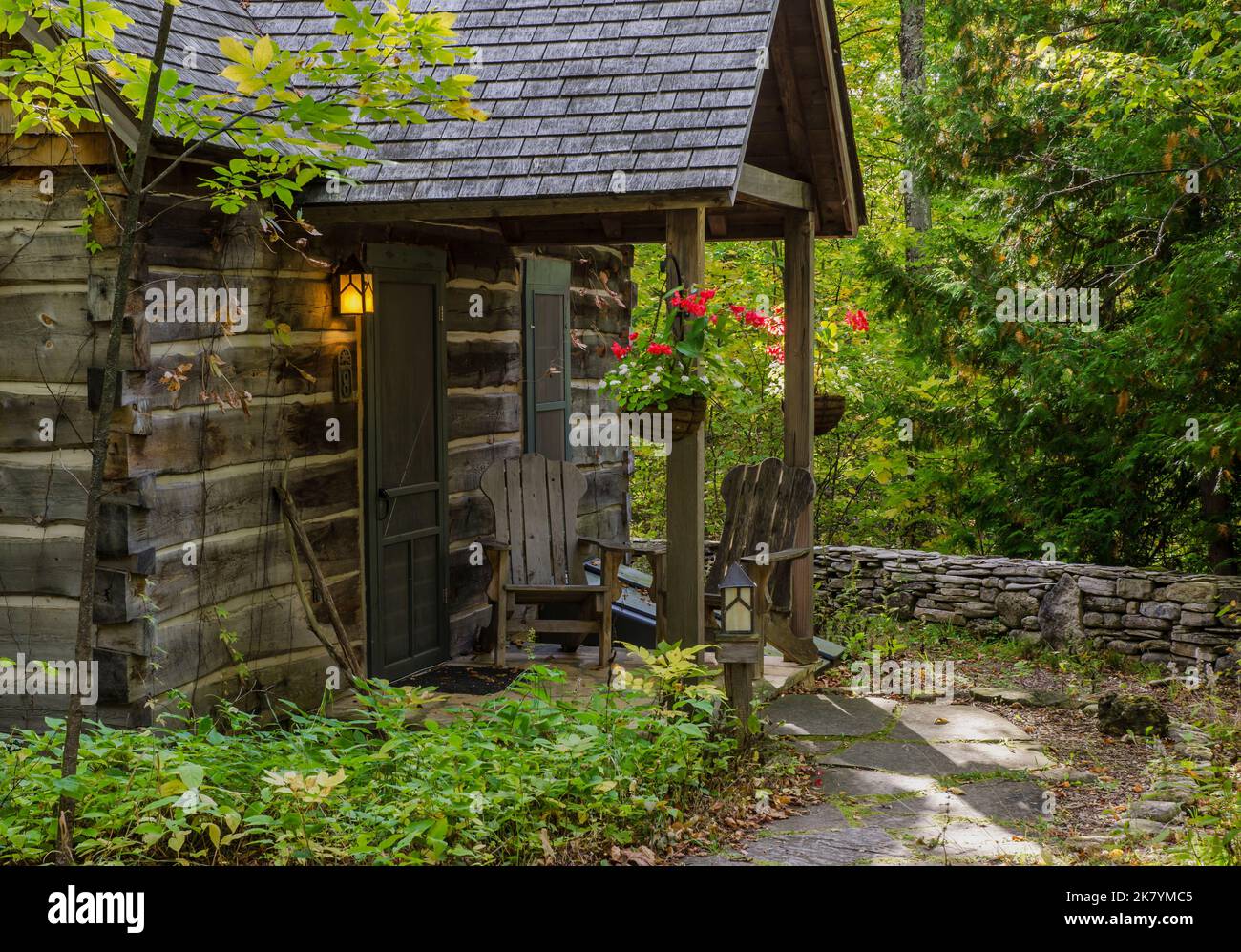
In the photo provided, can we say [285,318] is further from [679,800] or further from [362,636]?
[679,800]

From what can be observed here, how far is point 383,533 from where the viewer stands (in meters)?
7.20

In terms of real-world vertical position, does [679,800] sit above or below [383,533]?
below

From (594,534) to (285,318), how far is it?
152 inches

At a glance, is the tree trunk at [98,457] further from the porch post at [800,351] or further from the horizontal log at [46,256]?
the porch post at [800,351]

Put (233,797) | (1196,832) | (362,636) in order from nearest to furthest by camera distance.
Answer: (233,797) → (1196,832) → (362,636)

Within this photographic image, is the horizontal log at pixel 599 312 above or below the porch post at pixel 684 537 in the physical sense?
above

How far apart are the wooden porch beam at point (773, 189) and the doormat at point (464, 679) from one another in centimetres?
298

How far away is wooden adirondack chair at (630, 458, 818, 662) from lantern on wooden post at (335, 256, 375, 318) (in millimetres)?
2117

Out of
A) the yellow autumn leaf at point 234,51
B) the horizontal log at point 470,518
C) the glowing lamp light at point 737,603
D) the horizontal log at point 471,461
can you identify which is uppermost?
the yellow autumn leaf at point 234,51

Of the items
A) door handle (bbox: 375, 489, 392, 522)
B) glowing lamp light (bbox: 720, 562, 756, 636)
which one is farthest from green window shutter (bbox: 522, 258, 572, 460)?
glowing lamp light (bbox: 720, 562, 756, 636)

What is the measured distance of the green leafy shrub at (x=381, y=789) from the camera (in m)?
4.18

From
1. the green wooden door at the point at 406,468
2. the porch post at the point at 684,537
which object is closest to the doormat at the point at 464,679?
the green wooden door at the point at 406,468

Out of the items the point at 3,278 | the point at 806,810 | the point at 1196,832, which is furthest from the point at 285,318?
the point at 1196,832

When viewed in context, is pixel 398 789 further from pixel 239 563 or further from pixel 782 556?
pixel 782 556
